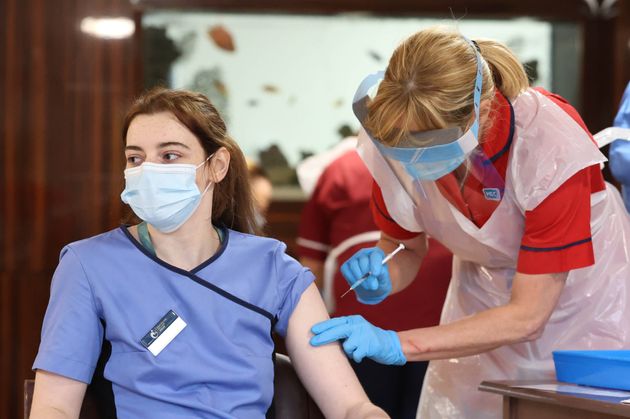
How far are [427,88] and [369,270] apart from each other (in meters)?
0.49

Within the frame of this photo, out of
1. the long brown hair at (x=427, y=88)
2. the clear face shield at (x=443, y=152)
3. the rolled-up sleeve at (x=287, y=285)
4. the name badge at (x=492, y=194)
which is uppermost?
the long brown hair at (x=427, y=88)

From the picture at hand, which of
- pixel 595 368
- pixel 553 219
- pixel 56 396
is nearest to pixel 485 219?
pixel 553 219

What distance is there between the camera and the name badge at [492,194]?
6.98 ft

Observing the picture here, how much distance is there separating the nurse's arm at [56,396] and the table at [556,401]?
757mm

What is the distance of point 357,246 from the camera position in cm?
347

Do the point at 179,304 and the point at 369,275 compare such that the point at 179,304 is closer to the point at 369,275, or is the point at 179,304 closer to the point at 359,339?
the point at 359,339

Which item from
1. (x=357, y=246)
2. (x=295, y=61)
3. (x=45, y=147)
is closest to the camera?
(x=357, y=246)

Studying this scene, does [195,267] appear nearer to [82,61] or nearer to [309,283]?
[309,283]

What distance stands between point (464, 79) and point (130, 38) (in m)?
2.77

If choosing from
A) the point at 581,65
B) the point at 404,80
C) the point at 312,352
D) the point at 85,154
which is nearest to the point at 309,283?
the point at 312,352

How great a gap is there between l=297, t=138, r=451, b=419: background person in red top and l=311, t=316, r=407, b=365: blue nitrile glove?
2.76 feet

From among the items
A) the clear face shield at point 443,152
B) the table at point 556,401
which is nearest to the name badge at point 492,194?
the clear face shield at point 443,152

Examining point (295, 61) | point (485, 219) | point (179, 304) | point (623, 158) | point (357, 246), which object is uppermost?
point (295, 61)

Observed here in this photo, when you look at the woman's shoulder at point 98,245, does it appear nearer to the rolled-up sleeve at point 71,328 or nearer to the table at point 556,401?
the rolled-up sleeve at point 71,328
